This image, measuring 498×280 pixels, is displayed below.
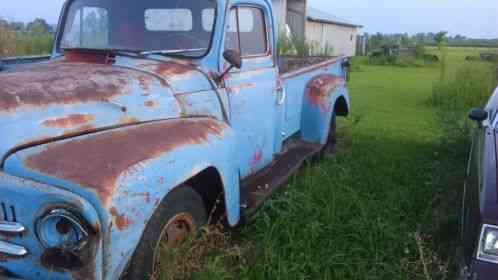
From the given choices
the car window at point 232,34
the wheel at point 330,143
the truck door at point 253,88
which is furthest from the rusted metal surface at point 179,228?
the wheel at point 330,143

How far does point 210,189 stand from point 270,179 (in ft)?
3.24

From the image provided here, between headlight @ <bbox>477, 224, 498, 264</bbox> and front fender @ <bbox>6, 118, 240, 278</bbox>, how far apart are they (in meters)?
1.43

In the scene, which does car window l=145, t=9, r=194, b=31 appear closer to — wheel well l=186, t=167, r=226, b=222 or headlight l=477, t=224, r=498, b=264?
A: wheel well l=186, t=167, r=226, b=222

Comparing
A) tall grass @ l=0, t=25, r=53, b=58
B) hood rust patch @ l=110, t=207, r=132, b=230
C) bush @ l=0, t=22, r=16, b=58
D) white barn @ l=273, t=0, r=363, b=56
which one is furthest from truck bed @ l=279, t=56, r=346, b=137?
white barn @ l=273, t=0, r=363, b=56

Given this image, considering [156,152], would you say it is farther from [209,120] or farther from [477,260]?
[477,260]

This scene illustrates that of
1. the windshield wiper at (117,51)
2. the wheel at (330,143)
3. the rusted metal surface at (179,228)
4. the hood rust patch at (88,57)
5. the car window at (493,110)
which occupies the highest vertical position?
the windshield wiper at (117,51)

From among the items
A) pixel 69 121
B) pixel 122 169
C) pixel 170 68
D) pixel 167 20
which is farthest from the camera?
pixel 167 20

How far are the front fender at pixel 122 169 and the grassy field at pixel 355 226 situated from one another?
47 cm

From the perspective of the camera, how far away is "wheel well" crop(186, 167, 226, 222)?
9.32 ft

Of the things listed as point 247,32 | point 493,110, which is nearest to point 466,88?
point 493,110

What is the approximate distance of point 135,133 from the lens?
248cm

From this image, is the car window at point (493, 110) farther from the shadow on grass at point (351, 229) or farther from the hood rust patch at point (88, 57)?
the hood rust patch at point (88, 57)

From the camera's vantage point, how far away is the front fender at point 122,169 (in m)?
1.94

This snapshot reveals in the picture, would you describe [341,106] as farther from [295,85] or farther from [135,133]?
[135,133]
